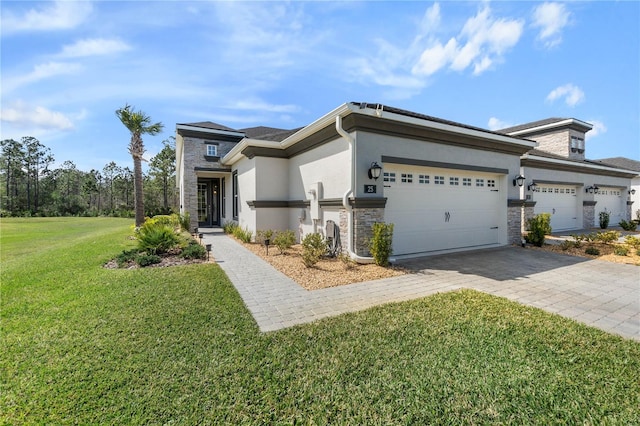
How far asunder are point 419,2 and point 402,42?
1.14 m

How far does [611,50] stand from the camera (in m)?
8.30

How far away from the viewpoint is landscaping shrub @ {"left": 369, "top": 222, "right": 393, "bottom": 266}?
280 inches

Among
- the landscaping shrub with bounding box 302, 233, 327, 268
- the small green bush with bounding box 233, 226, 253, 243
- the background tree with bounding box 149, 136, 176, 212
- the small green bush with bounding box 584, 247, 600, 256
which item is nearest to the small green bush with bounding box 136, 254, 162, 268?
the small green bush with bounding box 233, 226, 253, 243

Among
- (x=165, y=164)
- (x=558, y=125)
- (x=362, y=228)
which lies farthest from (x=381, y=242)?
(x=165, y=164)

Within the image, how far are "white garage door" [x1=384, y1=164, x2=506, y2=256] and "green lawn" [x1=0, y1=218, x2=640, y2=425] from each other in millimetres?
3916

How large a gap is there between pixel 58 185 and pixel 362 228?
5793 cm

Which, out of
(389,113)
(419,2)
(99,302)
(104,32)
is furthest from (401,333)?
(104,32)

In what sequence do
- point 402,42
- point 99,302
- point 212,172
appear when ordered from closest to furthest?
1. point 99,302
2. point 402,42
3. point 212,172

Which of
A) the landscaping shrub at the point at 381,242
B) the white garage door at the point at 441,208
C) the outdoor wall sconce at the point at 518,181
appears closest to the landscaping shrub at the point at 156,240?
the landscaping shrub at the point at 381,242

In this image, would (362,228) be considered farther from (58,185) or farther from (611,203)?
(58,185)

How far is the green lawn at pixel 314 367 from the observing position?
2.31 meters

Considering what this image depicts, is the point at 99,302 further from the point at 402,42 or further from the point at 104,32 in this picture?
the point at 402,42

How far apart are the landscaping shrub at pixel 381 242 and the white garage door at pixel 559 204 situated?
37.0 ft

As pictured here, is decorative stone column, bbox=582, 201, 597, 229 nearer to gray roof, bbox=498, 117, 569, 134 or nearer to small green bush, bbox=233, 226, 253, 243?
gray roof, bbox=498, 117, 569, 134
